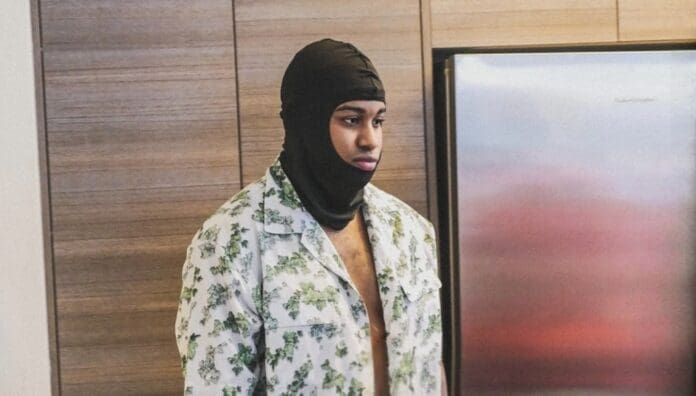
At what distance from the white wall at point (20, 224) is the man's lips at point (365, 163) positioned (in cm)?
90

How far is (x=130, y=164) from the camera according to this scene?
1.97 meters

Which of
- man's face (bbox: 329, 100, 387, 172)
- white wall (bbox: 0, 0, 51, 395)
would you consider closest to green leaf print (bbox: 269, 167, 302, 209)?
man's face (bbox: 329, 100, 387, 172)

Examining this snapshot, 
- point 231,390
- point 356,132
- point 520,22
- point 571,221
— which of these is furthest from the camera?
point 520,22

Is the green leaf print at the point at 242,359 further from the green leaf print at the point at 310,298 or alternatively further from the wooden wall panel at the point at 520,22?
the wooden wall panel at the point at 520,22

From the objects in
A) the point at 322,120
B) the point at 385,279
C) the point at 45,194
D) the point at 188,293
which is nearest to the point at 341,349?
the point at 385,279

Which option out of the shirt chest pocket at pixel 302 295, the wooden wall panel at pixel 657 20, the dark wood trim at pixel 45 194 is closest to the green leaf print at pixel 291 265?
the shirt chest pocket at pixel 302 295

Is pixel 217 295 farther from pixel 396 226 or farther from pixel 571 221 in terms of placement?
pixel 571 221

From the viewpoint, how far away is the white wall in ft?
6.35

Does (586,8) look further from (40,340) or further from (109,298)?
(40,340)

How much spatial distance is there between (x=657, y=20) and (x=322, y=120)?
3.62 ft

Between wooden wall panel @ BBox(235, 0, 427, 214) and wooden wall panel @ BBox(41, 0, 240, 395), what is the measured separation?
0.04 meters

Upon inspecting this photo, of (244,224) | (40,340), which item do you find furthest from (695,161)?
(40,340)

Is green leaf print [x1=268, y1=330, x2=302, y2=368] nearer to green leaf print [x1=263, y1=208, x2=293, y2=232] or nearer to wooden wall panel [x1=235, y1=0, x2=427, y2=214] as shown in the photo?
green leaf print [x1=263, y1=208, x2=293, y2=232]

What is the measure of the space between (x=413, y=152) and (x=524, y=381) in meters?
0.59
